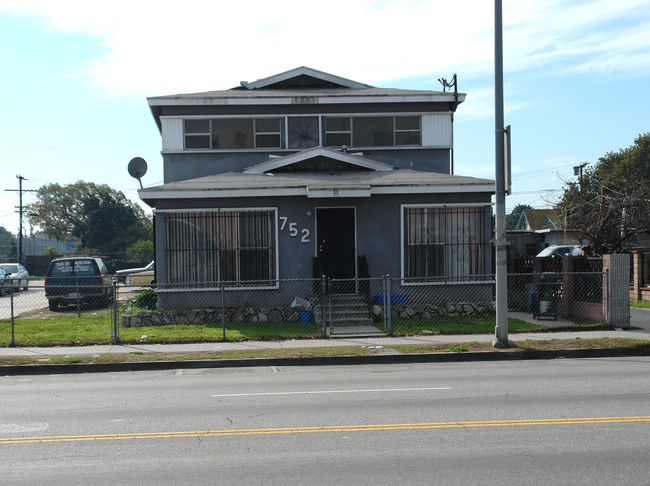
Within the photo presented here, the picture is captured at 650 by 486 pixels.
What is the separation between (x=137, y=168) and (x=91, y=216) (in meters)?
52.7

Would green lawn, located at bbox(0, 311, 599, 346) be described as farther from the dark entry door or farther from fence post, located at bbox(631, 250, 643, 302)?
fence post, located at bbox(631, 250, 643, 302)

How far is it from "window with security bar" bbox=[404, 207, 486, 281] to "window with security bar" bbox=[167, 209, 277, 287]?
13.3 ft

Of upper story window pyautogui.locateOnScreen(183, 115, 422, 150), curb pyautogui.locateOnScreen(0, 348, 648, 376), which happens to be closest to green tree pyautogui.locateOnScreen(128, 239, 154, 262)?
upper story window pyautogui.locateOnScreen(183, 115, 422, 150)

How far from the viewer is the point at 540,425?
7.13 m

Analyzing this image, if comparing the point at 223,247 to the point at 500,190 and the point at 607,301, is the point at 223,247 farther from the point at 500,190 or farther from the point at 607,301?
the point at 607,301

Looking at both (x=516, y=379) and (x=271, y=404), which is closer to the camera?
(x=271, y=404)

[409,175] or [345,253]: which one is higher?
[409,175]

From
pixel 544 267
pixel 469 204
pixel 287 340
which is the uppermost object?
pixel 469 204

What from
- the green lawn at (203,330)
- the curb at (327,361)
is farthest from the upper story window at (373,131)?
the curb at (327,361)

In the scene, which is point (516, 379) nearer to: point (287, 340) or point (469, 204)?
point (287, 340)

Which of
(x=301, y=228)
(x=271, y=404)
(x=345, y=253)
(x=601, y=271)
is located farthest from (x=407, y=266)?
(x=271, y=404)

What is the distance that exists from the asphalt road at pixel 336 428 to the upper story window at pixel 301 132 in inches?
508

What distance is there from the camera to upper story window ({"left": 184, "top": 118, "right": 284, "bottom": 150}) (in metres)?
22.6

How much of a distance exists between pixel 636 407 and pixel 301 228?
457 inches
